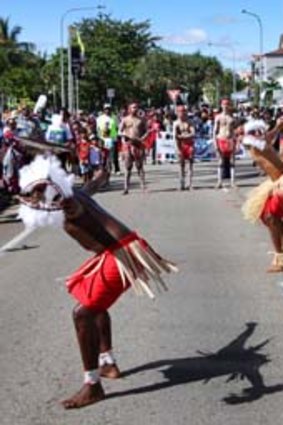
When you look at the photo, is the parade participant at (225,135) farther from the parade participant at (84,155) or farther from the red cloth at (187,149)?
the parade participant at (84,155)

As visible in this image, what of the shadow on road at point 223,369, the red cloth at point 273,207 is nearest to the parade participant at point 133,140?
the red cloth at point 273,207

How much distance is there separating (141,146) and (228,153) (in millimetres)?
1837

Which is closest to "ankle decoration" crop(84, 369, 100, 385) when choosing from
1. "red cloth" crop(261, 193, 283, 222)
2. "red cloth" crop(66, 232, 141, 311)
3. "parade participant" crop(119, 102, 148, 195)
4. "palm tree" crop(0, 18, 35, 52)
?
"red cloth" crop(66, 232, 141, 311)

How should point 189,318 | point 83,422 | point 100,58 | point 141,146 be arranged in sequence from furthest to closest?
point 100,58
point 141,146
point 189,318
point 83,422

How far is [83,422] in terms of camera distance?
5660 mm

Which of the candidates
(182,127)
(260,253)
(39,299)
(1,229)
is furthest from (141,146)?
(39,299)

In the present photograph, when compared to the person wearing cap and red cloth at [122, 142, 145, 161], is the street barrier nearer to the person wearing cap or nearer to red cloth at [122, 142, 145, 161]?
the person wearing cap

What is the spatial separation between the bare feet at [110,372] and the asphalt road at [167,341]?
0.23 ft

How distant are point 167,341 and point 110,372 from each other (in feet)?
3.30

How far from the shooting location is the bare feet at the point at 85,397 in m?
5.91

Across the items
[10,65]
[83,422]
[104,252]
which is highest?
[10,65]

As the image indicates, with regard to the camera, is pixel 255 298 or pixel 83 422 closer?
pixel 83 422

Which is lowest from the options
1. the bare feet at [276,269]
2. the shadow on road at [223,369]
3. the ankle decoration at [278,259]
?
the shadow on road at [223,369]

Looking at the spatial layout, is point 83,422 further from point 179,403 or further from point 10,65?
point 10,65
